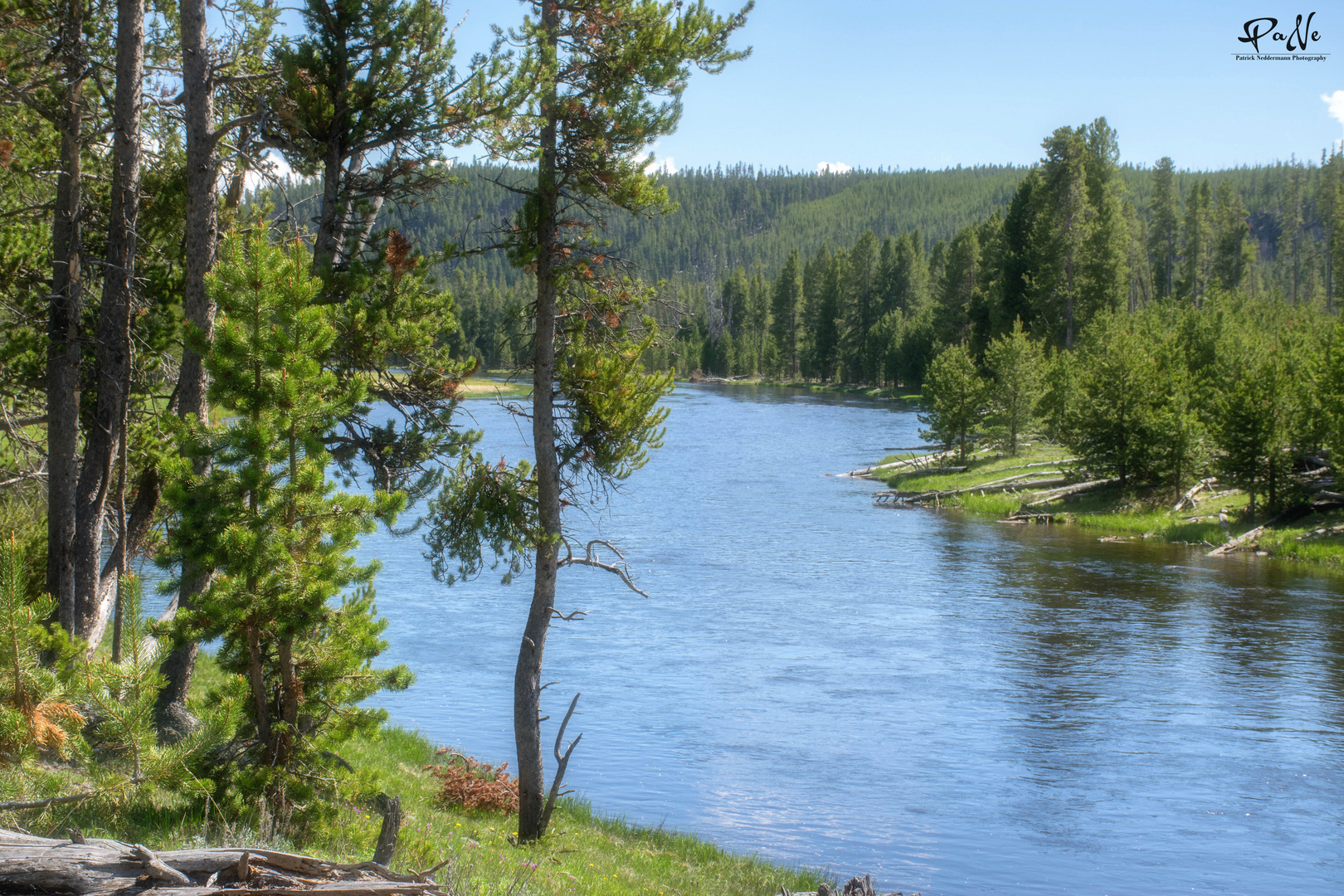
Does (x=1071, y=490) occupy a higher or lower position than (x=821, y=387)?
lower

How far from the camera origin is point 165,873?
15.2ft

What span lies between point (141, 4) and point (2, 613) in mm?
7204

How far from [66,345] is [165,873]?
7667mm

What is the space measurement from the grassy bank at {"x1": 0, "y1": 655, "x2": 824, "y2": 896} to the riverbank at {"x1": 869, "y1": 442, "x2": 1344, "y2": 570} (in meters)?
24.6

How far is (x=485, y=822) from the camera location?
1173 centimetres

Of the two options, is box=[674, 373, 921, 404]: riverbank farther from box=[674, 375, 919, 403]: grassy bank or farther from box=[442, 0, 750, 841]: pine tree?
box=[442, 0, 750, 841]: pine tree

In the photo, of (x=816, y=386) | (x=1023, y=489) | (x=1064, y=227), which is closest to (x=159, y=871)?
(x=1023, y=489)

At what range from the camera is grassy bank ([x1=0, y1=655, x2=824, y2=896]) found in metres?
6.53

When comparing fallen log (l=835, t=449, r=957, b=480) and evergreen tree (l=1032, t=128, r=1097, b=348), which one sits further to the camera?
evergreen tree (l=1032, t=128, r=1097, b=348)

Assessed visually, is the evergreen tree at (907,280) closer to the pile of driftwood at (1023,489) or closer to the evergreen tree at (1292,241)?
the evergreen tree at (1292,241)

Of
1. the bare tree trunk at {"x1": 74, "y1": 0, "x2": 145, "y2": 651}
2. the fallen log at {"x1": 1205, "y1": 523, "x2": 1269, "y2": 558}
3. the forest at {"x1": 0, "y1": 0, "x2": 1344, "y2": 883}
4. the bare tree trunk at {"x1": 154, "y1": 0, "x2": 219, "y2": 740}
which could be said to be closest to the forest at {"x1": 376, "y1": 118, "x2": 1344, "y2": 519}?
the forest at {"x1": 0, "y1": 0, "x2": 1344, "y2": 883}

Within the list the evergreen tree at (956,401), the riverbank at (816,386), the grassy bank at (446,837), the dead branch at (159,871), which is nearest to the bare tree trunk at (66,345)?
the grassy bank at (446,837)

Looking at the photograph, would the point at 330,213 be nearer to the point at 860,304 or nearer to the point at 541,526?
the point at 541,526

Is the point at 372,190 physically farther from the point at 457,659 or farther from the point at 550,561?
the point at 457,659
